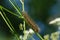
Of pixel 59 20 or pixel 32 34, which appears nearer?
pixel 59 20

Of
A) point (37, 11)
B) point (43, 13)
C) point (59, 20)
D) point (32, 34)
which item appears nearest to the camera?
point (59, 20)

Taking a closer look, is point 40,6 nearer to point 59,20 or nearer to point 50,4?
point 50,4

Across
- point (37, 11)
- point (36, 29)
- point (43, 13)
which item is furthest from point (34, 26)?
point (43, 13)

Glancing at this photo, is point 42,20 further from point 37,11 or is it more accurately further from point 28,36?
point 28,36

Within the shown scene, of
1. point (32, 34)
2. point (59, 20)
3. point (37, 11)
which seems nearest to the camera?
point (59, 20)

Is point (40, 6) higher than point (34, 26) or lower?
higher

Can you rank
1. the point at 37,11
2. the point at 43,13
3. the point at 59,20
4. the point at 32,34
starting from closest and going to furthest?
1. the point at 59,20
2. the point at 32,34
3. the point at 37,11
4. the point at 43,13

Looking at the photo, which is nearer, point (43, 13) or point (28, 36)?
point (28, 36)

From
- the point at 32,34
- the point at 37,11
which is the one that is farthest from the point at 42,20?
the point at 32,34

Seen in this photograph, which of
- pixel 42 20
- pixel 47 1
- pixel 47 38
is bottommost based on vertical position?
pixel 47 38
